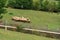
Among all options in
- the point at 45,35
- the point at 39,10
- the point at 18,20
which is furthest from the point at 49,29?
the point at 39,10

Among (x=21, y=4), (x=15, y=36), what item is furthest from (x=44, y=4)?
(x=15, y=36)

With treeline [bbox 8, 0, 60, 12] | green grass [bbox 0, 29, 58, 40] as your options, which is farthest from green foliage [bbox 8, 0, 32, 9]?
green grass [bbox 0, 29, 58, 40]

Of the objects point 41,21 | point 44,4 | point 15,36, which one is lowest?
point 15,36

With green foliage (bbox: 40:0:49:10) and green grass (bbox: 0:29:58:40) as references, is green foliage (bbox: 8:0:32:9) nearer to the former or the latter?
green foliage (bbox: 40:0:49:10)

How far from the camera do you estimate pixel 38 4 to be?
22844 mm

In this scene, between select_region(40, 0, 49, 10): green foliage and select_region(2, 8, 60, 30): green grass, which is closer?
select_region(2, 8, 60, 30): green grass

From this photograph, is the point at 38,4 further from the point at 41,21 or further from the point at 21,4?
the point at 41,21

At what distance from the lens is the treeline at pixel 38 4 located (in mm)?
22197

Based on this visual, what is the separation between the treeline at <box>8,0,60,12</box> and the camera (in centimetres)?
2220

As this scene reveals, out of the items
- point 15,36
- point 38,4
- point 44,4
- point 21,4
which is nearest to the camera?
point 15,36

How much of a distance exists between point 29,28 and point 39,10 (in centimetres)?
928

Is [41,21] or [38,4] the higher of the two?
[38,4]

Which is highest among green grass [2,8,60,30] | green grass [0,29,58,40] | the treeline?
the treeline

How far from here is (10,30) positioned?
13625 mm
